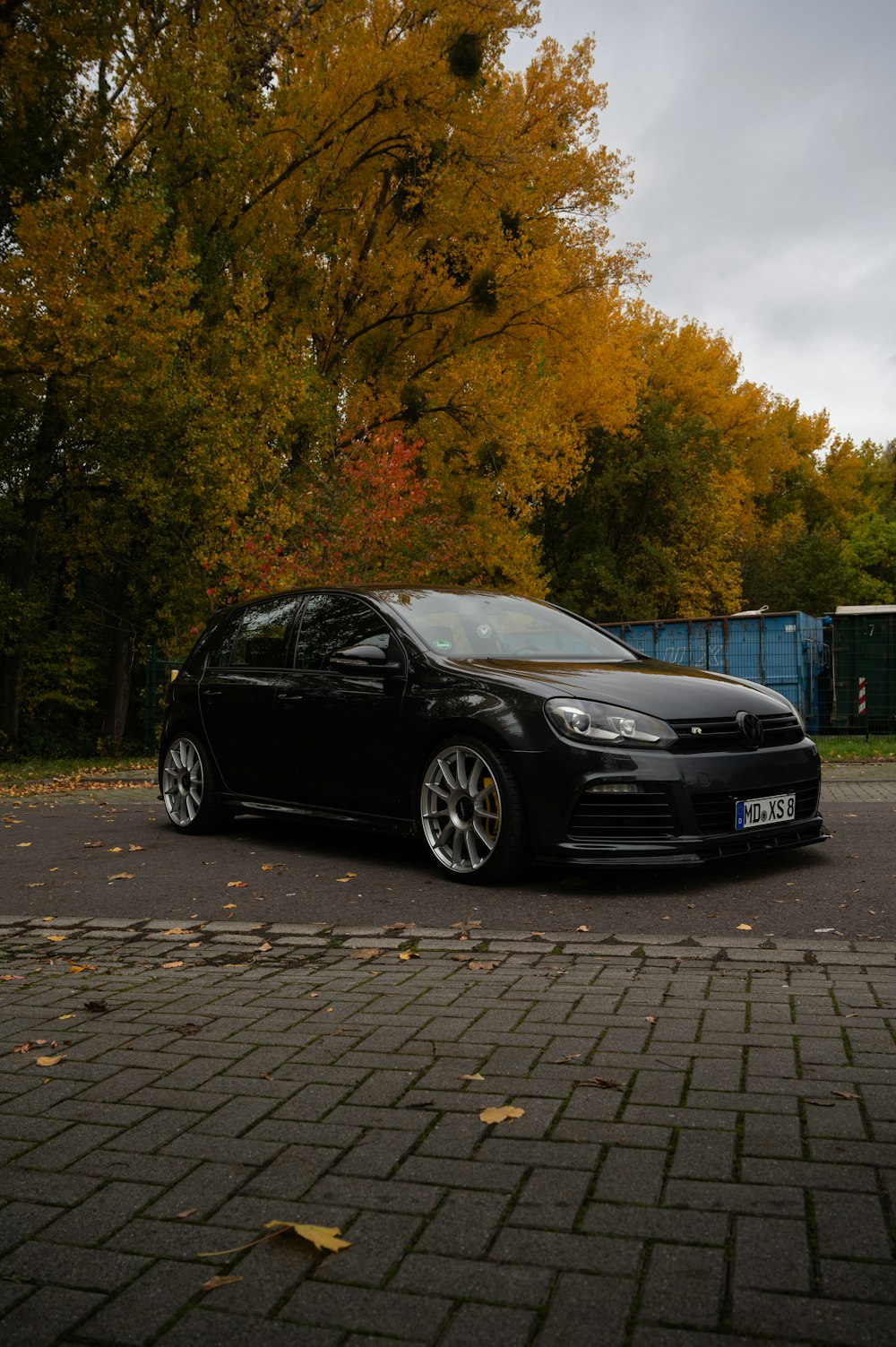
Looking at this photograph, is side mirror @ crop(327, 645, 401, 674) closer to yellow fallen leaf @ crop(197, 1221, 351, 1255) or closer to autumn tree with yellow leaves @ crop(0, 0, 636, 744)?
yellow fallen leaf @ crop(197, 1221, 351, 1255)

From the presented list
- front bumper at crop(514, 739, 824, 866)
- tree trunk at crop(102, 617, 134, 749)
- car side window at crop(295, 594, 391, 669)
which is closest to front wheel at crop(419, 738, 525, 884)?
front bumper at crop(514, 739, 824, 866)

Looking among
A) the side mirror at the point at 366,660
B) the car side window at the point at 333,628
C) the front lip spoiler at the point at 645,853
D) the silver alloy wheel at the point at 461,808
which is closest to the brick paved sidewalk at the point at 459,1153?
the front lip spoiler at the point at 645,853

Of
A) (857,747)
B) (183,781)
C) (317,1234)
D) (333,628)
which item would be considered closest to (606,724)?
(333,628)

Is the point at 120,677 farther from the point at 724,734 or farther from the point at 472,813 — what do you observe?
the point at 724,734

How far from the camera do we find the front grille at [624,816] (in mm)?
6062

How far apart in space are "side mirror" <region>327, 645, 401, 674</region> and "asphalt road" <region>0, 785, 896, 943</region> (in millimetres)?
1158

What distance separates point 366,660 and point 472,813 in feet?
3.79

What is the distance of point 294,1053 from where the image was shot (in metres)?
3.65

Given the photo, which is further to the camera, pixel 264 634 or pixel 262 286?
pixel 262 286

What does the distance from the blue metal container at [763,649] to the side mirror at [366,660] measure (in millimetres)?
16414

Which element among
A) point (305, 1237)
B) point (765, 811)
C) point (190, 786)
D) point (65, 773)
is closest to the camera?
point (305, 1237)

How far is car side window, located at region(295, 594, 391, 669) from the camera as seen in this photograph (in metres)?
7.48

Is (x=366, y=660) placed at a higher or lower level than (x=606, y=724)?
higher

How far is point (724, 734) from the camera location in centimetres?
637
